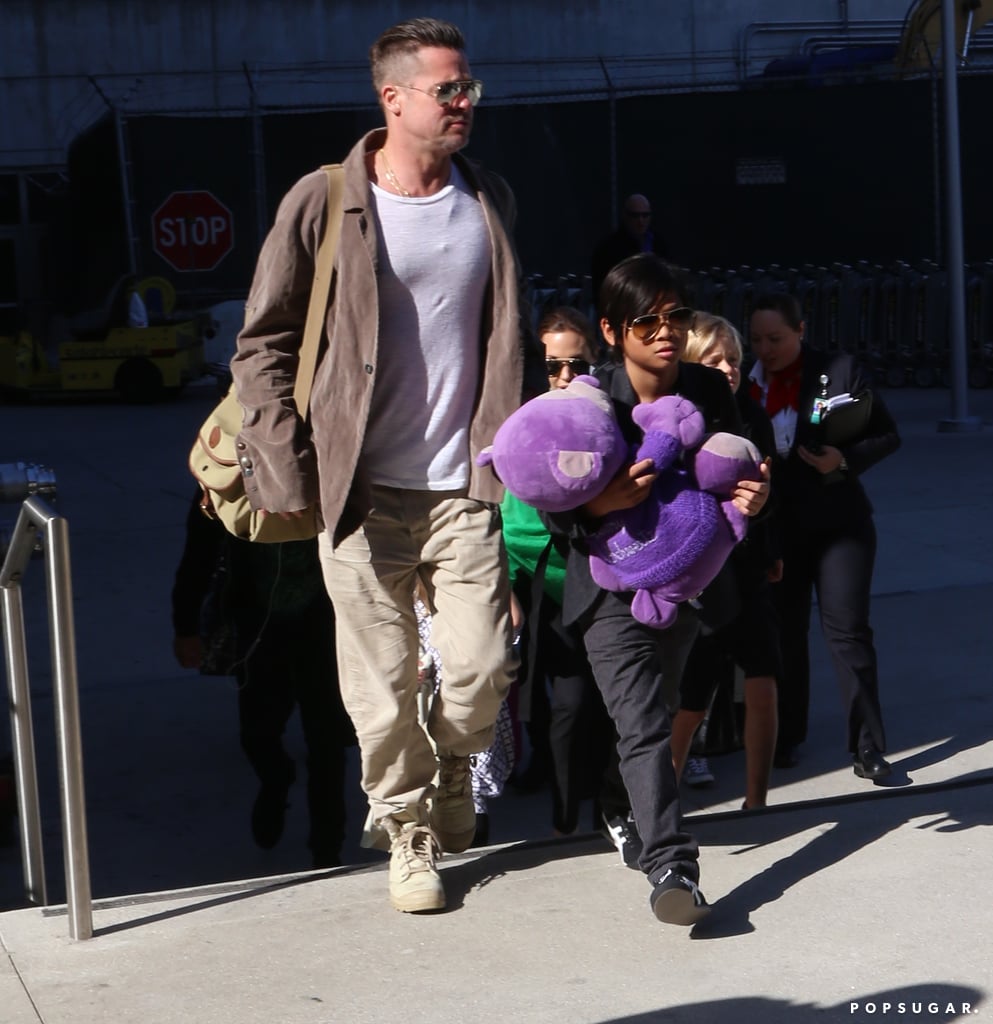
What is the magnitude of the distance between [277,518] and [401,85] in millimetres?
1006

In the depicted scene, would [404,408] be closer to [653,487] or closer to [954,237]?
[653,487]

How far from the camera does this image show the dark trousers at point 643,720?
347 centimetres

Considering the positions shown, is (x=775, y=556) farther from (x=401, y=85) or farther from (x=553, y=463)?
(x=401, y=85)

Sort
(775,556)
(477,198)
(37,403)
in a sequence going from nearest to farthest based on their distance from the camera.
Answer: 1. (477,198)
2. (775,556)
3. (37,403)

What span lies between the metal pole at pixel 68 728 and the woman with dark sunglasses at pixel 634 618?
1.08 metres

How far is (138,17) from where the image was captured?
23156 millimetres

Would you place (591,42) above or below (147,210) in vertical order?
above

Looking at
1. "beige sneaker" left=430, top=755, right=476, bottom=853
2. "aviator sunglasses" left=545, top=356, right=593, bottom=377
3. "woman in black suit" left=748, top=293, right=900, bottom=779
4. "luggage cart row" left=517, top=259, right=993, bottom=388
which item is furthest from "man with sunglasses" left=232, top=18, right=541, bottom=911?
"luggage cart row" left=517, top=259, right=993, bottom=388

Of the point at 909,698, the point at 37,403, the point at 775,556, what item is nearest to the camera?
the point at 775,556

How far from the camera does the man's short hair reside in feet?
11.4

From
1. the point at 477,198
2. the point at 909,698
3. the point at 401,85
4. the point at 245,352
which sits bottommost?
the point at 909,698

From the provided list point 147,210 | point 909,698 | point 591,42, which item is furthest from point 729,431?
point 591,42

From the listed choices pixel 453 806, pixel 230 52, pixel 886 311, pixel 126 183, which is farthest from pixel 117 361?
pixel 453 806

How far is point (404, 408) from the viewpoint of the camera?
11.6 feet
